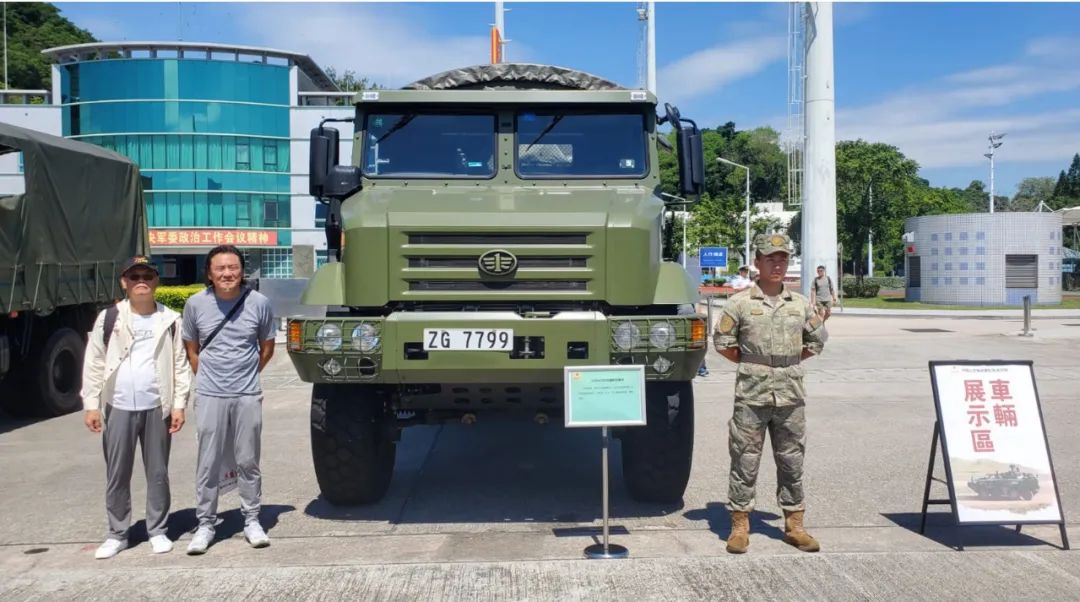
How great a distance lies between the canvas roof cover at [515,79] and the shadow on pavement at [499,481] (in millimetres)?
2483

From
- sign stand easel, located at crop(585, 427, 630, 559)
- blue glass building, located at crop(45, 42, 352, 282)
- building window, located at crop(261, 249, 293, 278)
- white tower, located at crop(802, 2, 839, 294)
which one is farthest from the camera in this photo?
building window, located at crop(261, 249, 293, 278)

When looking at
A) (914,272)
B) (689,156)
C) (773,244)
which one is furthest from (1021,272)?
(773,244)

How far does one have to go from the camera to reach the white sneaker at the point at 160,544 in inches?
217

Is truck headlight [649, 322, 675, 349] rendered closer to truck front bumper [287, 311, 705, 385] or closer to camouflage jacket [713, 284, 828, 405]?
truck front bumper [287, 311, 705, 385]

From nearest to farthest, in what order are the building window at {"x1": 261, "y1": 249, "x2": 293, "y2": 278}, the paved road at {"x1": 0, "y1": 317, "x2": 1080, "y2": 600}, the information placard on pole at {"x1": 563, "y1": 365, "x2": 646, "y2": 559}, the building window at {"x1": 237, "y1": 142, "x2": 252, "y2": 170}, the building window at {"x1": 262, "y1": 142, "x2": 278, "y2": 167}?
1. the paved road at {"x1": 0, "y1": 317, "x2": 1080, "y2": 600}
2. the information placard on pole at {"x1": 563, "y1": 365, "x2": 646, "y2": 559}
3. the building window at {"x1": 237, "y1": 142, "x2": 252, "y2": 170}
4. the building window at {"x1": 262, "y1": 142, "x2": 278, "y2": 167}
5. the building window at {"x1": 261, "y1": 249, "x2": 293, "y2": 278}

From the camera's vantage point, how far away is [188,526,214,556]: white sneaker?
5.45m

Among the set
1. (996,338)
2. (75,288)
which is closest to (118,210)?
(75,288)

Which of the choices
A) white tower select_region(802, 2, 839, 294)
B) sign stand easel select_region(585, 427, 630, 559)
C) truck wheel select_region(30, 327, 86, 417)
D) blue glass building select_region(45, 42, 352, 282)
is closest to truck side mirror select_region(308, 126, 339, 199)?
sign stand easel select_region(585, 427, 630, 559)

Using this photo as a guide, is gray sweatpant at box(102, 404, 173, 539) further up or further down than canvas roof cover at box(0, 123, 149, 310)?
further down

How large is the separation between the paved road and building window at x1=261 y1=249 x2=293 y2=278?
37.5 meters

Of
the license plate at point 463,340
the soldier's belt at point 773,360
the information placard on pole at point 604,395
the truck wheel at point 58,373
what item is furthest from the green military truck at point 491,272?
the truck wheel at point 58,373

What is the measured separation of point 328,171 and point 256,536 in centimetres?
253

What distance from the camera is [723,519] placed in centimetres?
616

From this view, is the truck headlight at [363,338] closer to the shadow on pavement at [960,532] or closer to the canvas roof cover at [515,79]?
the canvas roof cover at [515,79]
